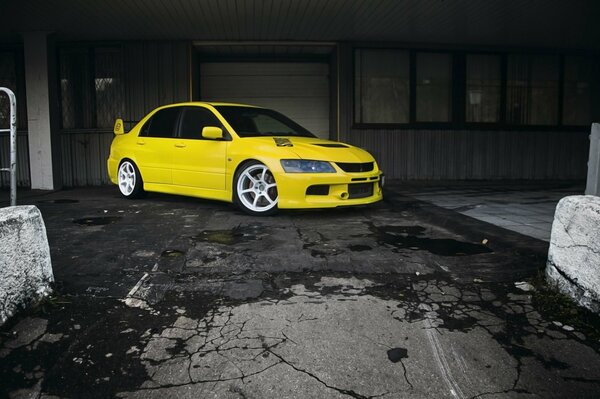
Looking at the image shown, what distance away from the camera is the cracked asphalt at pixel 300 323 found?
7.16 ft

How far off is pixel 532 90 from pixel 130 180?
31.8 ft

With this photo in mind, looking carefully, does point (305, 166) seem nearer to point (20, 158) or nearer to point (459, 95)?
point (459, 95)

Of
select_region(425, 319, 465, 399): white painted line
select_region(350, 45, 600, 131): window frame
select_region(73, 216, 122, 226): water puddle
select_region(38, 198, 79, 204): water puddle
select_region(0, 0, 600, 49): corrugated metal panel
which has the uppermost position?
select_region(0, 0, 600, 49): corrugated metal panel

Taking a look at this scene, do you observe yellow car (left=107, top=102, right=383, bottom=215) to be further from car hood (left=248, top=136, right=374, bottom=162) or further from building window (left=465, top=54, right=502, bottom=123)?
building window (left=465, top=54, right=502, bottom=123)

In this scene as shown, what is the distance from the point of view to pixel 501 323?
283 centimetres

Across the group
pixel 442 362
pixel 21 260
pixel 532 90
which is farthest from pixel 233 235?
pixel 532 90

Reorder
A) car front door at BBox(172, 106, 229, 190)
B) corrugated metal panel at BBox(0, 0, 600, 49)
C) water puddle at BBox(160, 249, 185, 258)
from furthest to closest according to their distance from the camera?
corrugated metal panel at BBox(0, 0, 600, 49), car front door at BBox(172, 106, 229, 190), water puddle at BBox(160, 249, 185, 258)

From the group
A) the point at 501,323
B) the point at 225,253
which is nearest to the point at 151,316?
the point at 225,253

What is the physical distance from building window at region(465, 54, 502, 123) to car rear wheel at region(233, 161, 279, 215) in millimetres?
7267

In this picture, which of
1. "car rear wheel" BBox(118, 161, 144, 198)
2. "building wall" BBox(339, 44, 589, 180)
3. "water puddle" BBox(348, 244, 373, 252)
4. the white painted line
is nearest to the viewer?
the white painted line

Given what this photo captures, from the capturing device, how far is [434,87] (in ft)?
38.1

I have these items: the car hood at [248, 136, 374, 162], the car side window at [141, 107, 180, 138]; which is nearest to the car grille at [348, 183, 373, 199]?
the car hood at [248, 136, 374, 162]

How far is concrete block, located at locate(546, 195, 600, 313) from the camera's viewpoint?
2.86 m

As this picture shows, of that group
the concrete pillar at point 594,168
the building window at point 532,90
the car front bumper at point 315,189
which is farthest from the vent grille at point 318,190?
the building window at point 532,90
